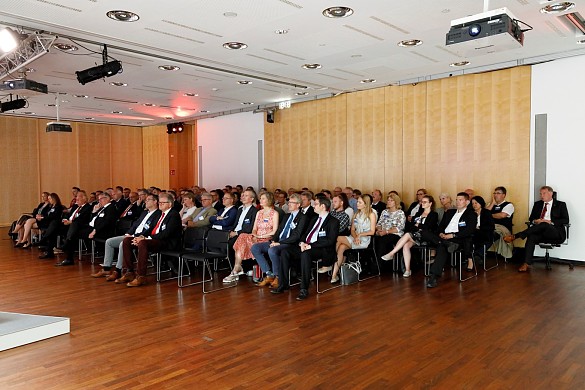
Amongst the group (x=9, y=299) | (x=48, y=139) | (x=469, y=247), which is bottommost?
(x=9, y=299)

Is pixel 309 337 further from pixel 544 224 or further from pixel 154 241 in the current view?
pixel 544 224

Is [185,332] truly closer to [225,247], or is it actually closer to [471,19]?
[225,247]

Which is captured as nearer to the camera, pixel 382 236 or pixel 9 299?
pixel 9 299

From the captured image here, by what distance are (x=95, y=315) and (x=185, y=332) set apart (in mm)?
1329

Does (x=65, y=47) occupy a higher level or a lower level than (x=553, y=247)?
higher

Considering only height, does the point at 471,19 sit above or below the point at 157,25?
below

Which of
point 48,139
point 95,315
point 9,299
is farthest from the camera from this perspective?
point 48,139

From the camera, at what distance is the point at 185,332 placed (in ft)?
15.4

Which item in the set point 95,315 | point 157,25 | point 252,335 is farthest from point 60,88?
point 252,335

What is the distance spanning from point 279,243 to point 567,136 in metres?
5.50

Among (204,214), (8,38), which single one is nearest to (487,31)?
(204,214)

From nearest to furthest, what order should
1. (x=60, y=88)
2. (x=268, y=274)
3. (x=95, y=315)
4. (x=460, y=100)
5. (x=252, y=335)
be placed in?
1. (x=252, y=335)
2. (x=95, y=315)
3. (x=268, y=274)
4. (x=460, y=100)
5. (x=60, y=88)

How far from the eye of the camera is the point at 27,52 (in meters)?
7.08

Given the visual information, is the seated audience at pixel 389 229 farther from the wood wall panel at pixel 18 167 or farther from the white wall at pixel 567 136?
the wood wall panel at pixel 18 167
